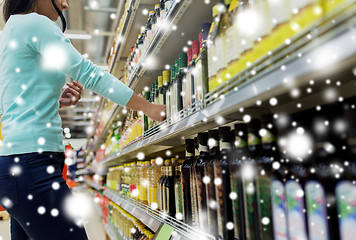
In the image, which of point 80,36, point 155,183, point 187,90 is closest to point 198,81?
point 187,90

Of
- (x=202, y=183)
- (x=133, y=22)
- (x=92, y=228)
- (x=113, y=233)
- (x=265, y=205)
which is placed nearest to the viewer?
(x=265, y=205)

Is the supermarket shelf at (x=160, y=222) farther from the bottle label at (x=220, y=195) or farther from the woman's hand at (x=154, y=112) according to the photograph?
the woman's hand at (x=154, y=112)

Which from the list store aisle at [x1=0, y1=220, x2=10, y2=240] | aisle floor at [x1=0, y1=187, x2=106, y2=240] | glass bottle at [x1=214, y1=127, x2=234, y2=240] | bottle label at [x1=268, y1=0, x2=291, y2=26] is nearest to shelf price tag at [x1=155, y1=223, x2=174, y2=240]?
glass bottle at [x1=214, y1=127, x2=234, y2=240]

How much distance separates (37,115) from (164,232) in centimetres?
78

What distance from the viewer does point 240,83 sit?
871mm

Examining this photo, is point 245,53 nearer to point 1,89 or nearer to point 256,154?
point 256,154

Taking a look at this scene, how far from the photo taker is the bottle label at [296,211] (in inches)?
28.0

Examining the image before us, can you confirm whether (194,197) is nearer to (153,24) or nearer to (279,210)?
(279,210)

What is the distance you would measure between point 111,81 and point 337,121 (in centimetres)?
75

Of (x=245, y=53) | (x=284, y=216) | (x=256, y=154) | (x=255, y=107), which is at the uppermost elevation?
(x=245, y=53)

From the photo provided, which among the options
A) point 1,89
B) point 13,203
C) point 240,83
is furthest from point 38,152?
point 240,83

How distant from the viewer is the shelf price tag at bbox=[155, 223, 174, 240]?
1434 mm

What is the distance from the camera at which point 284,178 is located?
0.75 meters

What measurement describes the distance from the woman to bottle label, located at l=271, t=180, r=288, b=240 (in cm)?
63
